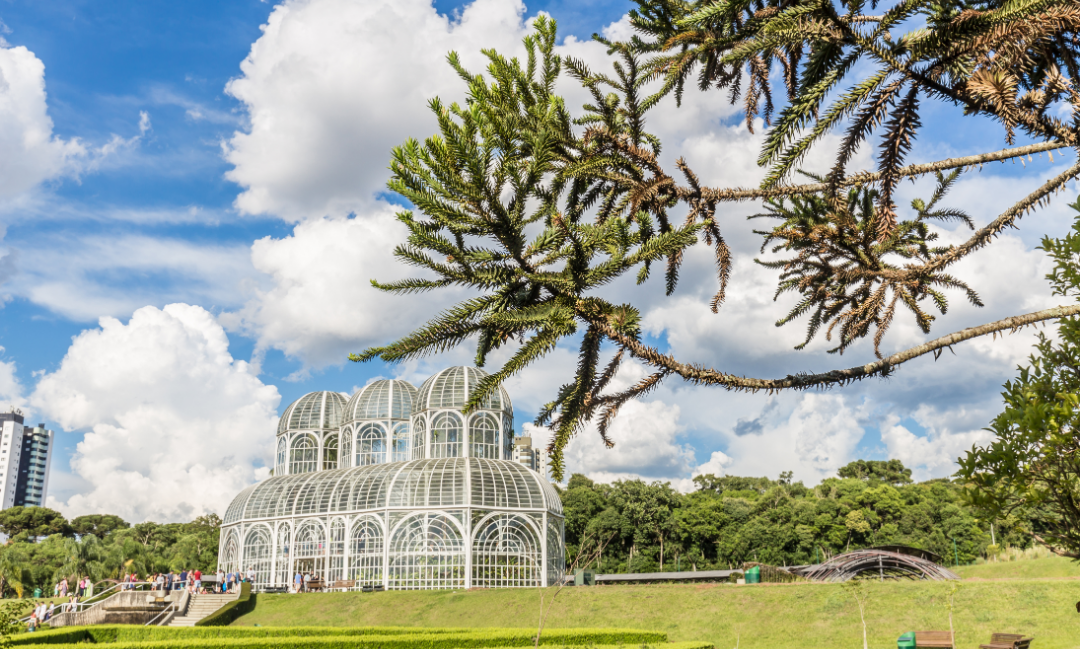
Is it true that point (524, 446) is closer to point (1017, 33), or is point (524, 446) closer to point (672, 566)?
point (672, 566)

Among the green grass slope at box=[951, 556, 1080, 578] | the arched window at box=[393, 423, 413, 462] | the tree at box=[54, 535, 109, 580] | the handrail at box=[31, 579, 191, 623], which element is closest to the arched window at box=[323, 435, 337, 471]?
the arched window at box=[393, 423, 413, 462]

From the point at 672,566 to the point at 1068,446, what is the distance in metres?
52.6

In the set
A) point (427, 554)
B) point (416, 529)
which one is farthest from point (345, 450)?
point (427, 554)

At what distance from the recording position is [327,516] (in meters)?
38.5

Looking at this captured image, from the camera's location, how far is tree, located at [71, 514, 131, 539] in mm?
93500

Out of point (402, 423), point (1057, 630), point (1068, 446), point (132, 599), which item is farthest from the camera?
point (402, 423)

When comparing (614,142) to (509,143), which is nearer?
(509,143)

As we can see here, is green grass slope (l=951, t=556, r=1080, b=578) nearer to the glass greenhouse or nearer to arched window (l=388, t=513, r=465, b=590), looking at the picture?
the glass greenhouse

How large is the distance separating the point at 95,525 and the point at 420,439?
73295 millimetres

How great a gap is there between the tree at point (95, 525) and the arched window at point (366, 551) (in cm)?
7329

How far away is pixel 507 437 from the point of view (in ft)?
142

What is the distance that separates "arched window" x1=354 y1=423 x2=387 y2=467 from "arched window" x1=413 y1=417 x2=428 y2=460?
12.6ft

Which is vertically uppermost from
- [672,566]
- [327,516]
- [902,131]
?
[902,131]

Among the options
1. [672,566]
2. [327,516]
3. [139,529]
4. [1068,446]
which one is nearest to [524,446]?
[139,529]
